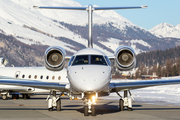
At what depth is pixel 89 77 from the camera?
14383 mm

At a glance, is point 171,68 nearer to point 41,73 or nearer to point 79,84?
point 41,73

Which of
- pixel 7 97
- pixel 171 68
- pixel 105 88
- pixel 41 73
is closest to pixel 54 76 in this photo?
pixel 41 73

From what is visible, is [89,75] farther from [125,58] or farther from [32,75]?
[32,75]

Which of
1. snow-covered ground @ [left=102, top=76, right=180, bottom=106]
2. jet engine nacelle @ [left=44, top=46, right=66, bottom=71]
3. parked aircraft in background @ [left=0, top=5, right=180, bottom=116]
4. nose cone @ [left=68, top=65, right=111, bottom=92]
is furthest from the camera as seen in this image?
snow-covered ground @ [left=102, top=76, right=180, bottom=106]

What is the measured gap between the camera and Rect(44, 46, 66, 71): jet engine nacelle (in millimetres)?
18188

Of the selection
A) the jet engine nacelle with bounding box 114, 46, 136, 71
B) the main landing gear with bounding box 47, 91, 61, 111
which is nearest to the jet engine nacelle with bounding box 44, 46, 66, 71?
the main landing gear with bounding box 47, 91, 61, 111

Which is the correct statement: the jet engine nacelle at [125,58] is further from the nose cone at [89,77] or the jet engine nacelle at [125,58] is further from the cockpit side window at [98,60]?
the nose cone at [89,77]

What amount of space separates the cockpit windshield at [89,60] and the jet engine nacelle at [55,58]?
6.30 feet

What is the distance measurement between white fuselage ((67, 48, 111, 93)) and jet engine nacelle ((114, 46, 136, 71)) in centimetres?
168

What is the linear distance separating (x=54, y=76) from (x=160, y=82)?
57.7ft

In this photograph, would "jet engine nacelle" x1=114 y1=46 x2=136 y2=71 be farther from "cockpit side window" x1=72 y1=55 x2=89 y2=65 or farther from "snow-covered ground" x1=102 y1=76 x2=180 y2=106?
"snow-covered ground" x1=102 y1=76 x2=180 y2=106

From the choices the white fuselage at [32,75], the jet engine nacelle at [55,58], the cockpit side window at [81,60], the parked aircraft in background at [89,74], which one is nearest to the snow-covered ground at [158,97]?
the white fuselage at [32,75]

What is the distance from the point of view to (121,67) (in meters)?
17.9

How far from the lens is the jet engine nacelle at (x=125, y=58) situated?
58.8 feet
